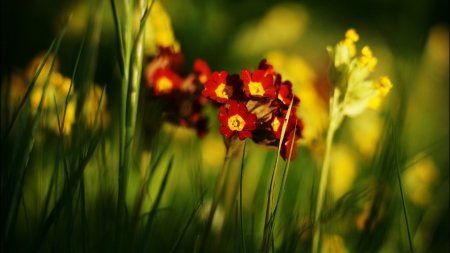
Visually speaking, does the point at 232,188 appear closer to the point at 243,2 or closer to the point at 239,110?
the point at 239,110

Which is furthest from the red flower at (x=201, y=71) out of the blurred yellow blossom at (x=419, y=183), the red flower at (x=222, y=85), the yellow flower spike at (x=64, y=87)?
the blurred yellow blossom at (x=419, y=183)

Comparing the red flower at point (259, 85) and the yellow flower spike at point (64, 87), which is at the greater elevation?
the red flower at point (259, 85)

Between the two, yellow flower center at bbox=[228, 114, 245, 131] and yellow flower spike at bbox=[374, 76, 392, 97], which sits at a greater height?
yellow flower spike at bbox=[374, 76, 392, 97]

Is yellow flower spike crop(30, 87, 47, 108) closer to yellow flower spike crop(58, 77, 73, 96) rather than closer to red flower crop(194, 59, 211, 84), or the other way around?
yellow flower spike crop(58, 77, 73, 96)

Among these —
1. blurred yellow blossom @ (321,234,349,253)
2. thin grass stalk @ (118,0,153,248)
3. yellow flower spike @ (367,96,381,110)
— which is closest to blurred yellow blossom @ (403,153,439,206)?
blurred yellow blossom @ (321,234,349,253)

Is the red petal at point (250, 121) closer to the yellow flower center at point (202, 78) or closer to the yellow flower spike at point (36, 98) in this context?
the yellow flower center at point (202, 78)

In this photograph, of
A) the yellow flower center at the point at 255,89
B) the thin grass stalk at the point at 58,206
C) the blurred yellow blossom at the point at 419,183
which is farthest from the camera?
the blurred yellow blossom at the point at 419,183
